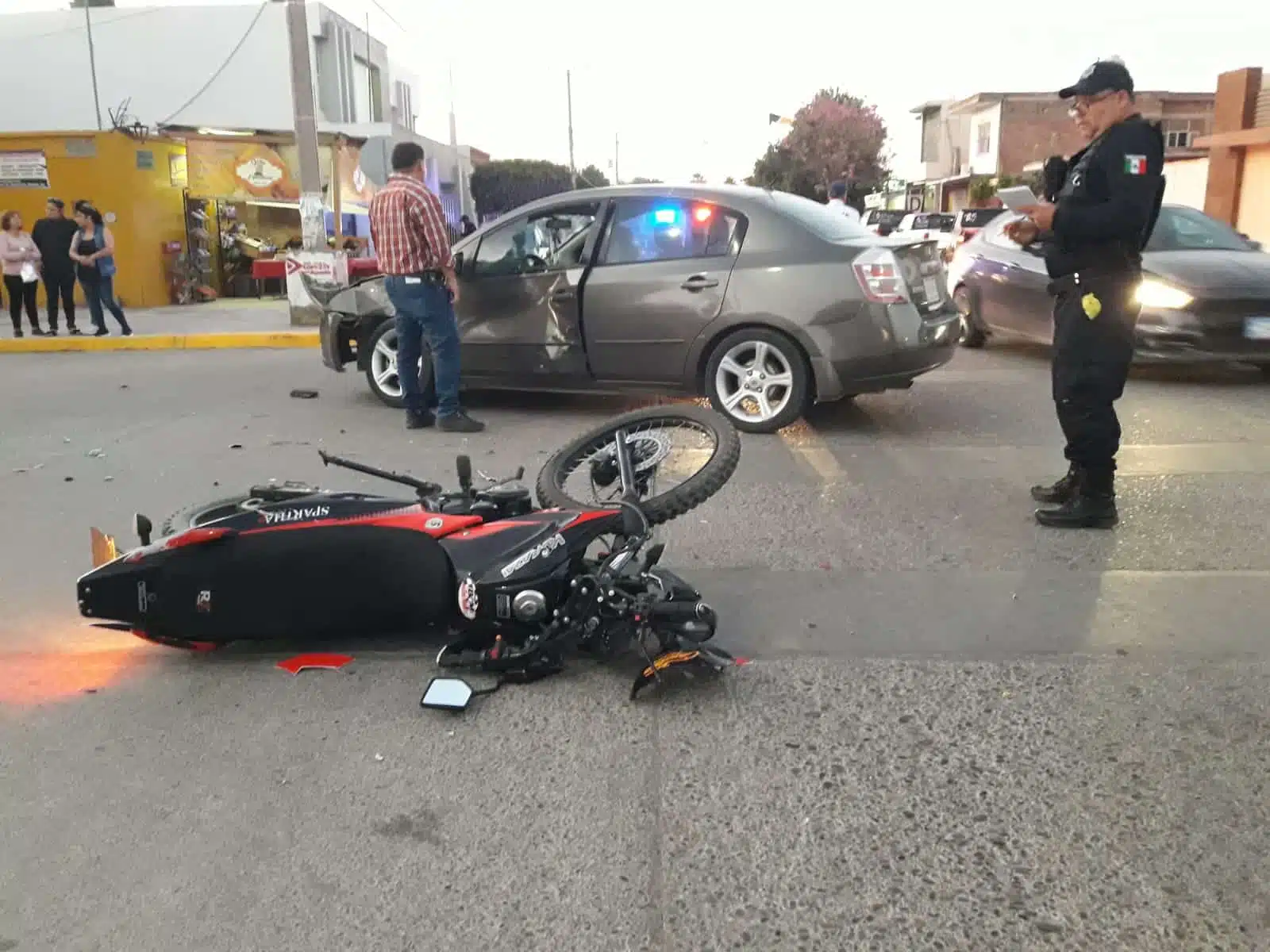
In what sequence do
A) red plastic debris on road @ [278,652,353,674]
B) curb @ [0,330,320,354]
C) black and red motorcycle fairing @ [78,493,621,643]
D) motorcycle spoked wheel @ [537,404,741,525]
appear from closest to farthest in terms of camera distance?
black and red motorcycle fairing @ [78,493,621,643] < red plastic debris on road @ [278,652,353,674] < motorcycle spoked wheel @ [537,404,741,525] < curb @ [0,330,320,354]

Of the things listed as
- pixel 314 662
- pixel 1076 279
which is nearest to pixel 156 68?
pixel 1076 279

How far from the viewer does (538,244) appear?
7758mm

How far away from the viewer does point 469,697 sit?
3.31m

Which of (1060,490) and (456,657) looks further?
(1060,490)

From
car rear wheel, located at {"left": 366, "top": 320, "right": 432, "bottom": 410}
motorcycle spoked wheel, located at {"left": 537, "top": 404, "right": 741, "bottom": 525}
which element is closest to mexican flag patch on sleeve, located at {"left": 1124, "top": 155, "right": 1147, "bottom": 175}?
motorcycle spoked wheel, located at {"left": 537, "top": 404, "right": 741, "bottom": 525}

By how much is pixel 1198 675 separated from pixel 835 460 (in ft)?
10.1

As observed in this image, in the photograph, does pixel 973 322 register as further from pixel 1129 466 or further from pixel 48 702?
pixel 48 702

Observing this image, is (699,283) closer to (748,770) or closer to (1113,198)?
(1113,198)

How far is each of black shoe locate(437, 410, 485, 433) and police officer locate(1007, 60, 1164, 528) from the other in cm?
378

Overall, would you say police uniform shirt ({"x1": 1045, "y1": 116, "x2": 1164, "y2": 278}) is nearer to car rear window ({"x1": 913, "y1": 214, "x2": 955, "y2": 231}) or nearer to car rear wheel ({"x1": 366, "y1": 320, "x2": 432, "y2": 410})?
car rear wheel ({"x1": 366, "y1": 320, "x2": 432, "y2": 410})

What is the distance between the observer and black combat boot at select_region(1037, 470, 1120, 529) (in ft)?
16.1

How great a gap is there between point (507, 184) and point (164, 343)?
3796 cm

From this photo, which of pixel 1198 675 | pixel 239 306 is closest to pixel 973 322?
pixel 1198 675

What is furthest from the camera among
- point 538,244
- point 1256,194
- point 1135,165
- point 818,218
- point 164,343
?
point 1256,194
